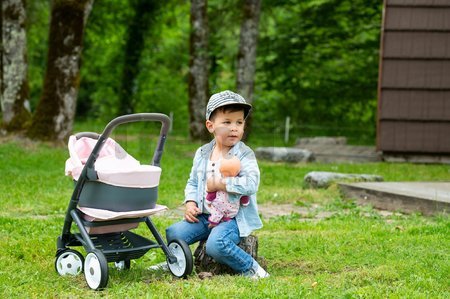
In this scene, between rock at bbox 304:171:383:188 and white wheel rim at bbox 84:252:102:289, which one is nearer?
white wheel rim at bbox 84:252:102:289

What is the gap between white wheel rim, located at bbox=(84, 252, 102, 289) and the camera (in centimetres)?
500

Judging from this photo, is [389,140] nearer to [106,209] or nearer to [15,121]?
[15,121]

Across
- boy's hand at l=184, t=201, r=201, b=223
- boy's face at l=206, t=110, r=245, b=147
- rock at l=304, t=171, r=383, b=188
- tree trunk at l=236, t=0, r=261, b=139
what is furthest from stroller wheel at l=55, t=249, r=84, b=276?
tree trunk at l=236, t=0, r=261, b=139

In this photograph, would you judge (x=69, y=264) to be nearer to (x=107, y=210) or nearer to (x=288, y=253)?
(x=107, y=210)

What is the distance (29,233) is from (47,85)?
902 cm

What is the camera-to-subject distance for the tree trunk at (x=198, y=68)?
19.4 m

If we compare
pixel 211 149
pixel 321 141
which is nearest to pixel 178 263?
pixel 211 149

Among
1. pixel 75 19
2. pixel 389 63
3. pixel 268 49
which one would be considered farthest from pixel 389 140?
pixel 268 49

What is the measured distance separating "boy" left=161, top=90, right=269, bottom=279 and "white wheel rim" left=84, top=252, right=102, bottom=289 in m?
0.71

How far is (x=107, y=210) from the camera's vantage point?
5.20 meters

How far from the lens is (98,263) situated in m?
5.01

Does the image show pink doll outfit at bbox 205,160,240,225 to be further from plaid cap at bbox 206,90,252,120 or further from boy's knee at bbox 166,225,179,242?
plaid cap at bbox 206,90,252,120

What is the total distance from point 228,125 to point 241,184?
1.46ft

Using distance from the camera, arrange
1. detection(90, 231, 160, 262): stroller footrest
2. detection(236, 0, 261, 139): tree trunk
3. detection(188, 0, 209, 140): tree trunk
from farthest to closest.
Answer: detection(188, 0, 209, 140): tree trunk
detection(236, 0, 261, 139): tree trunk
detection(90, 231, 160, 262): stroller footrest
